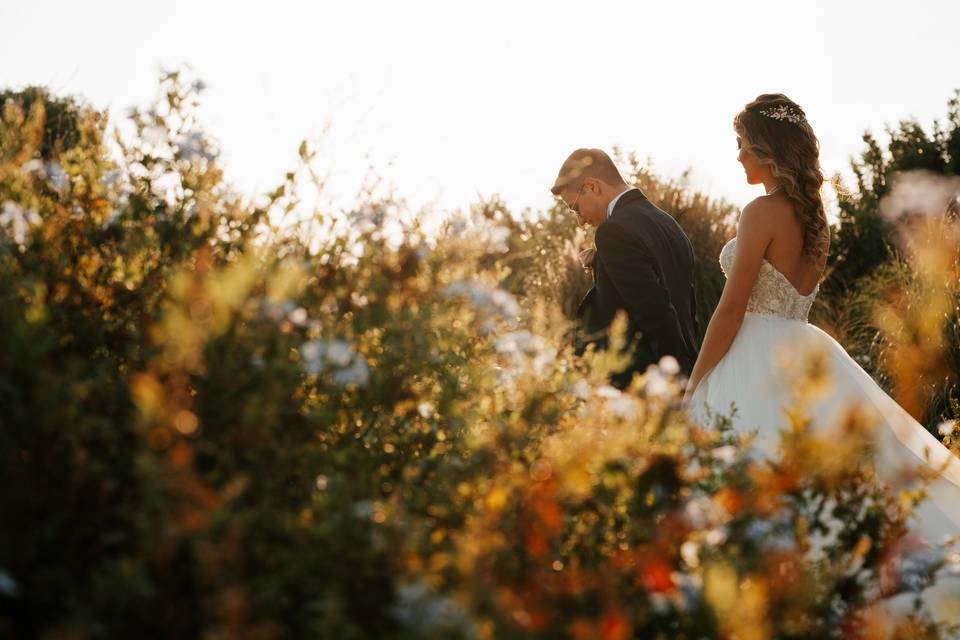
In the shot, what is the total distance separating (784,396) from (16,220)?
2837 millimetres

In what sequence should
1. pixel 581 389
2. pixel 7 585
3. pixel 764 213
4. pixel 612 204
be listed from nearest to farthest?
1. pixel 7 585
2. pixel 581 389
3. pixel 764 213
4. pixel 612 204

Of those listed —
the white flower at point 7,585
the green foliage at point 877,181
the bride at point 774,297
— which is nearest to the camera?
the white flower at point 7,585

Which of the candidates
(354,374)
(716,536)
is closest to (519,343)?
(354,374)

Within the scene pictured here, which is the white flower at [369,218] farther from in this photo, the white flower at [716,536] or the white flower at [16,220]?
the white flower at [716,536]

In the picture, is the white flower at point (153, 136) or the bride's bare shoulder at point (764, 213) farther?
the bride's bare shoulder at point (764, 213)

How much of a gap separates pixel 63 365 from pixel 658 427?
4.45ft

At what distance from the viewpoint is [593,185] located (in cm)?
565

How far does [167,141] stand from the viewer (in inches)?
106

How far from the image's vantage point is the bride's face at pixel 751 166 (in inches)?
174

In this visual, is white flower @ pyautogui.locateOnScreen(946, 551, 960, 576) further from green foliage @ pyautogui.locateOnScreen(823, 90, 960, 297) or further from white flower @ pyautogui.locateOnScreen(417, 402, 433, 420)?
green foliage @ pyautogui.locateOnScreen(823, 90, 960, 297)

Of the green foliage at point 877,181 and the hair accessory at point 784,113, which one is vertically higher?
the green foliage at point 877,181

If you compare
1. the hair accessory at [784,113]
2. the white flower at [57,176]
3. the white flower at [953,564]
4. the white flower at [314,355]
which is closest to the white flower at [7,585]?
the white flower at [314,355]

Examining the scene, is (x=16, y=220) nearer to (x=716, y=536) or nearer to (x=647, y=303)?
(x=716, y=536)

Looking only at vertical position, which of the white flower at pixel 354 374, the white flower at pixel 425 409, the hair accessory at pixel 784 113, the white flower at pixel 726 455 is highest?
the hair accessory at pixel 784 113
